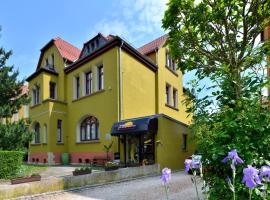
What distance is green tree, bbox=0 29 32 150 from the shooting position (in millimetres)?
16781

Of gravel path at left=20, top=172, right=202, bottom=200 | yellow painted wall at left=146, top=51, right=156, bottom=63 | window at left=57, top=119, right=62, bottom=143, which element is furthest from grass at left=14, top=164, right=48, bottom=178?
yellow painted wall at left=146, top=51, right=156, bottom=63

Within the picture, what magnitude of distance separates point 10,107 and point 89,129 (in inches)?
300

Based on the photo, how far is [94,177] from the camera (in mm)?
12977

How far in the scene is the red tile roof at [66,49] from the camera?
28114mm

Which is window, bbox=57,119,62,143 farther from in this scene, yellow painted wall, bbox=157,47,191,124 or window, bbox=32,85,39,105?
yellow painted wall, bbox=157,47,191,124

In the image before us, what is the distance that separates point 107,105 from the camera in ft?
70.5

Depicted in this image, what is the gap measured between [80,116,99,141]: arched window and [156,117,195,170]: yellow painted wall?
5954mm

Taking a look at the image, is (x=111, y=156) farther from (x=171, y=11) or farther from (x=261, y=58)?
(x=261, y=58)

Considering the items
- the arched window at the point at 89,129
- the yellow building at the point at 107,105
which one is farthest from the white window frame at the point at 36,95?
the arched window at the point at 89,129

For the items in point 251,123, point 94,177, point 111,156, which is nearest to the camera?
point 251,123

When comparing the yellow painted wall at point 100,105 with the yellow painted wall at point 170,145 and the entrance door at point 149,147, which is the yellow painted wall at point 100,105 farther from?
the yellow painted wall at point 170,145

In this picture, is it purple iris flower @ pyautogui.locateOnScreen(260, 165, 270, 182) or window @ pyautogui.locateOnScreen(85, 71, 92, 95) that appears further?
window @ pyautogui.locateOnScreen(85, 71, 92, 95)

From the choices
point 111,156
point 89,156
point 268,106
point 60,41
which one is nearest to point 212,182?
point 268,106

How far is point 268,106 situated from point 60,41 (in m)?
27.8
